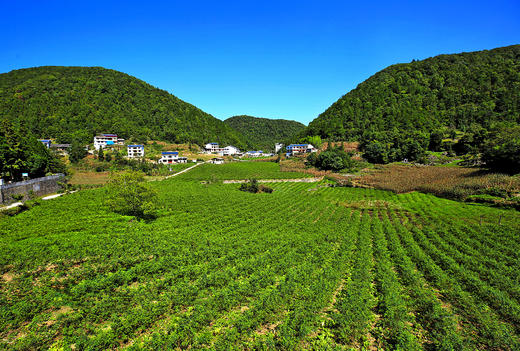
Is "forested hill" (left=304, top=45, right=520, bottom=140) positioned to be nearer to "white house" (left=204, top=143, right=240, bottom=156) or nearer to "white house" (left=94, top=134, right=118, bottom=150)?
"white house" (left=204, top=143, right=240, bottom=156)

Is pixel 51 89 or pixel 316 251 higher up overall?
pixel 51 89

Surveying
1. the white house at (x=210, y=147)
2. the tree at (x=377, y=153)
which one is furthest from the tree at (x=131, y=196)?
the white house at (x=210, y=147)

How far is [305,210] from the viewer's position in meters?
34.5

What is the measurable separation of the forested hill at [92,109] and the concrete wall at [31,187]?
279ft

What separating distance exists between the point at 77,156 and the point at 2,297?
9735cm

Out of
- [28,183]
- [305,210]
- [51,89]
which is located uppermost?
[51,89]

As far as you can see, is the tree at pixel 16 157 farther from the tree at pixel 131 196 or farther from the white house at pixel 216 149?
the white house at pixel 216 149

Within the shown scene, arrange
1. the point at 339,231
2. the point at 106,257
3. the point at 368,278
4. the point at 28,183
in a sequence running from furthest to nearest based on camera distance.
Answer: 1. the point at 28,183
2. the point at 339,231
3. the point at 106,257
4. the point at 368,278

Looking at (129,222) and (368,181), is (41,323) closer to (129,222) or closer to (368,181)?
(129,222)

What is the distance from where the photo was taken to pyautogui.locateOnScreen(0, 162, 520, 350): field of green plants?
9211mm

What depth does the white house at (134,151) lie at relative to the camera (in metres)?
104

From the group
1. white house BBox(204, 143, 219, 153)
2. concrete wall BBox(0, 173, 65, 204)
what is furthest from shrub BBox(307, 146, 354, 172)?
white house BBox(204, 143, 219, 153)

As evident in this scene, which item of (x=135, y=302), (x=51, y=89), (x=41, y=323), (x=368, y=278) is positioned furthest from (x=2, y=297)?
(x=51, y=89)

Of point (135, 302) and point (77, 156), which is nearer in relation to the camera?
point (135, 302)
